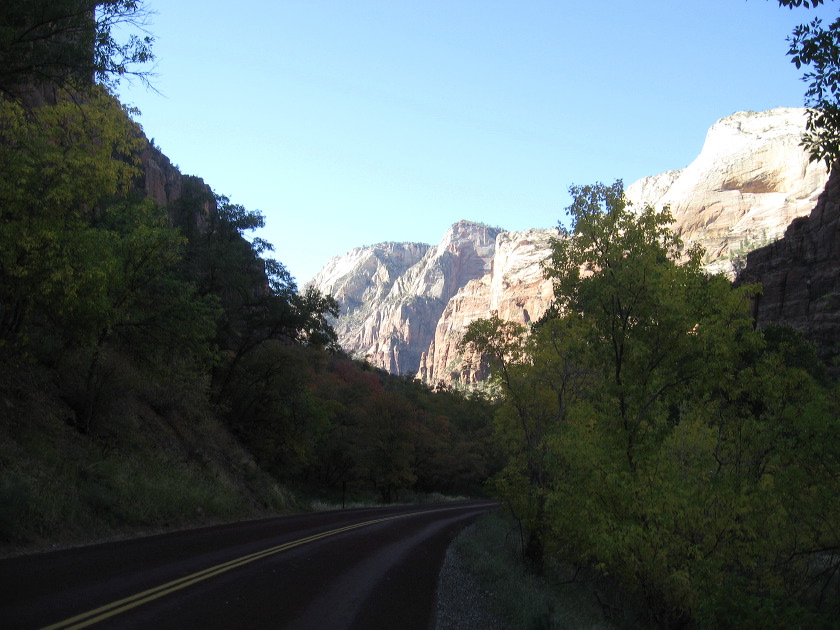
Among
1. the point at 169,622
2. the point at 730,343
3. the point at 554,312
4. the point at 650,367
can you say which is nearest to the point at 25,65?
the point at 169,622

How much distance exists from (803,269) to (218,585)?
69.6m

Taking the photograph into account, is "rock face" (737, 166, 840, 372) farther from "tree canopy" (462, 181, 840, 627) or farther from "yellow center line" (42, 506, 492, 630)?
"yellow center line" (42, 506, 492, 630)

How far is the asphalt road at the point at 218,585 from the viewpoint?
6.46 metres

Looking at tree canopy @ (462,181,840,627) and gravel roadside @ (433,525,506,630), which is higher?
tree canopy @ (462,181,840,627)

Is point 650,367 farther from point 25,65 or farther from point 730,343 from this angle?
A: point 25,65

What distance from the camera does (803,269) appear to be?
62.9 m

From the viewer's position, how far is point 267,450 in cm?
2925

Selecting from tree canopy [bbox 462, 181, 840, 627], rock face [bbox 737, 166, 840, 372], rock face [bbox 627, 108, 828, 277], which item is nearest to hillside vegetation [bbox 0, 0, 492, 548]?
tree canopy [bbox 462, 181, 840, 627]

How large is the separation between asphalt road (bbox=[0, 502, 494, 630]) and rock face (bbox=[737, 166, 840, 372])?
2198 inches

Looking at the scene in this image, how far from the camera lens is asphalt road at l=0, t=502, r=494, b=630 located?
254 inches

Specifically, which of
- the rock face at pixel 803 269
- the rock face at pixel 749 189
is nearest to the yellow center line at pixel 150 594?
the rock face at pixel 803 269

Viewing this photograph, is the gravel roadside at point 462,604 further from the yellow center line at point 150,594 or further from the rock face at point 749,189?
the rock face at point 749,189

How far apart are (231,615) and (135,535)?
695cm

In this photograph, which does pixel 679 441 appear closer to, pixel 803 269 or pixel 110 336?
pixel 110 336
